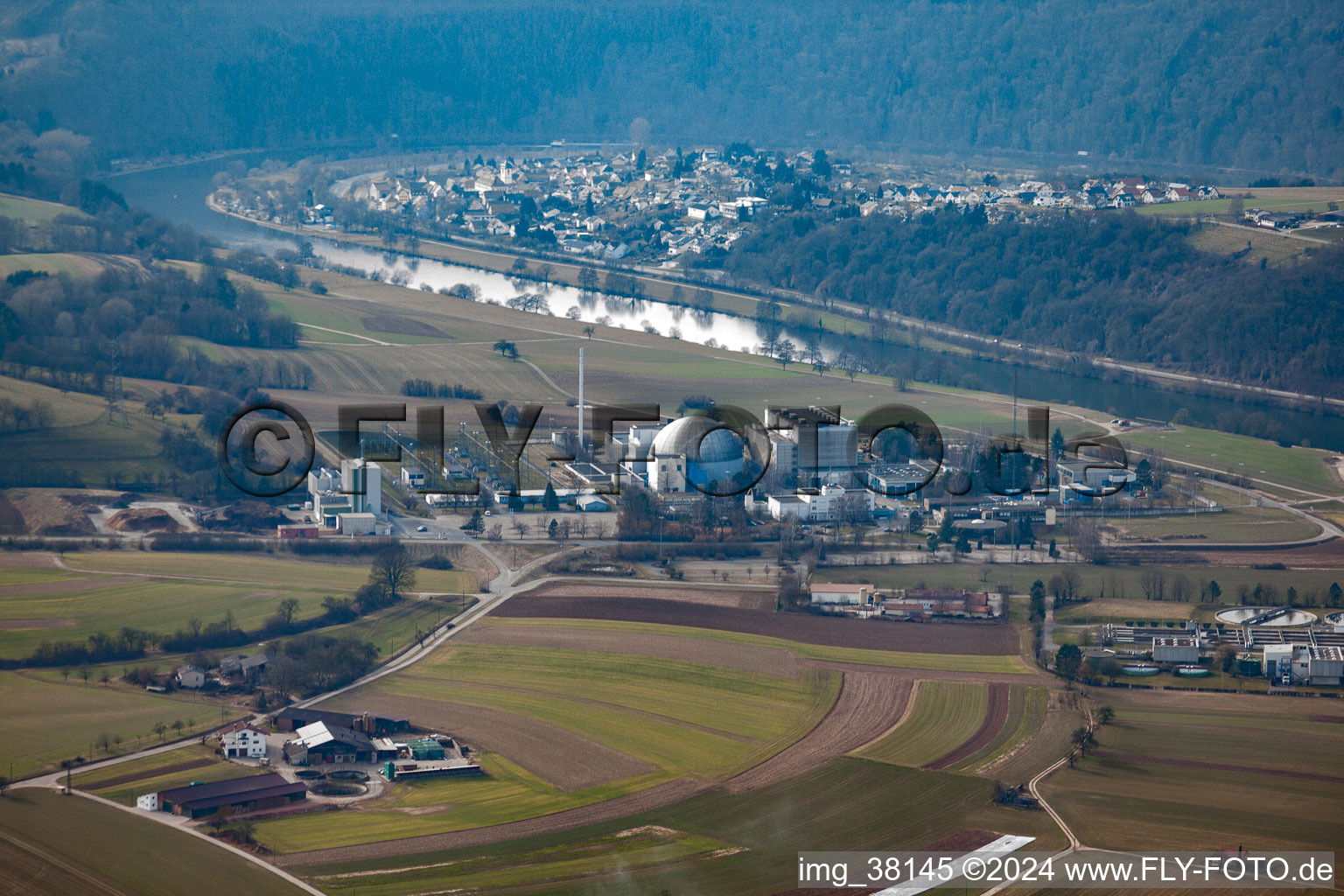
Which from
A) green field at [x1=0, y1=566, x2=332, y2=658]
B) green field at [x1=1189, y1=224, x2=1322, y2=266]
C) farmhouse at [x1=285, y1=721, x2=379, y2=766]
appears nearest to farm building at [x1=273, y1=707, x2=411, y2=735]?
farmhouse at [x1=285, y1=721, x2=379, y2=766]

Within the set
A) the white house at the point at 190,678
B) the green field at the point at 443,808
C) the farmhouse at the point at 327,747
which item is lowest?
the green field at the point at 443,808

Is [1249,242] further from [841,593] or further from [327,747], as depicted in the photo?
[327,747]

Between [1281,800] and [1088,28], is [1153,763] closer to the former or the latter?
[1281,800]

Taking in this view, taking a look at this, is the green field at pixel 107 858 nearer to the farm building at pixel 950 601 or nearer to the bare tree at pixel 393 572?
the bare tree at pixel 393 572

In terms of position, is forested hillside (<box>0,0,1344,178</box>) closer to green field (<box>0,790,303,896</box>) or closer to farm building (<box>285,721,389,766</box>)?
farm building (<box>285,721,389,766</box>)

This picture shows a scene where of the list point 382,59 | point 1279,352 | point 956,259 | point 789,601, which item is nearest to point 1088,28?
point 382,59

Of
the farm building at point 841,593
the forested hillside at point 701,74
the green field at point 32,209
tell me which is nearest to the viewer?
the farm building at point 841,593

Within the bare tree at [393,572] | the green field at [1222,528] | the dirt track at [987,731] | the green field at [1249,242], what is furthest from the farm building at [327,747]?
the green field at [1249,242]
